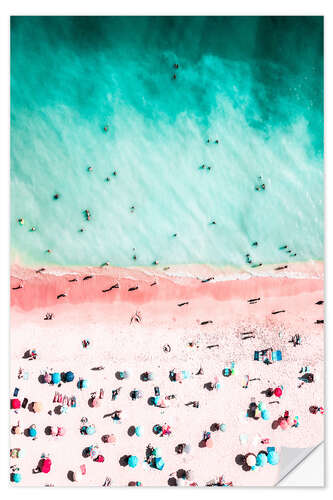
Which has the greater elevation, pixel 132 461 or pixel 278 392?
pixel 278 392

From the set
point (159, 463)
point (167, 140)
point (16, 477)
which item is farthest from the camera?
point (167, 140)

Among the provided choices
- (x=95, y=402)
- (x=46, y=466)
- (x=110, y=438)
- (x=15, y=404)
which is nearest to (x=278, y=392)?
(x=110, y=438)

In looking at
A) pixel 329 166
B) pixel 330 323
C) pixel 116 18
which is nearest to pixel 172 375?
pixel 330 323

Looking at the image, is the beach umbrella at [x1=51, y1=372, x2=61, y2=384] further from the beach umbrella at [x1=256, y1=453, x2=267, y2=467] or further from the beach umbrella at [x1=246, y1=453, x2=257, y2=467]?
the beach umbrella at [x1=256, y1=453, x2=267, y2=467]

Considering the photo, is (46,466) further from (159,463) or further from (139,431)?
(159,463)

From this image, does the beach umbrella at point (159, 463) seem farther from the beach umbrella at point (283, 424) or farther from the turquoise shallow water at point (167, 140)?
the turquoise shallow water at point (167, 140)
